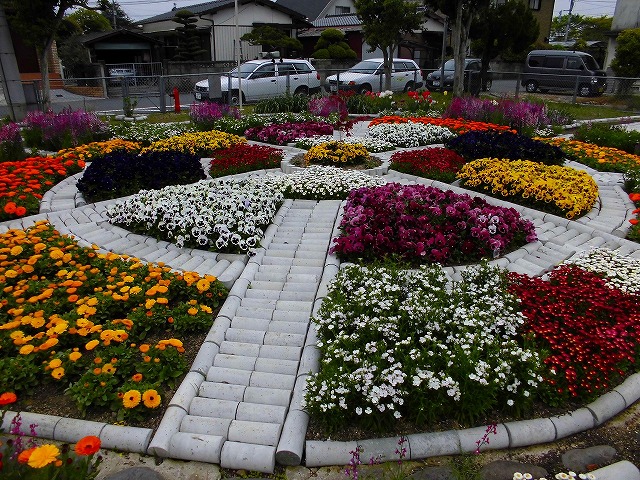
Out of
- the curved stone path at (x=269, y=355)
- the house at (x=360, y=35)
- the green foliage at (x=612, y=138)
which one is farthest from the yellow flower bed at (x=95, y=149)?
the house at (x=360, y=35)

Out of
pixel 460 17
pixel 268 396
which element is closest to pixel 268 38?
pixel 460 17

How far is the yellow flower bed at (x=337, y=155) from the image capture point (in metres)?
9.30

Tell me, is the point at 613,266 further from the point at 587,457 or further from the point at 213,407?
the point at 213,407

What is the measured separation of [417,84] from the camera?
23266mm

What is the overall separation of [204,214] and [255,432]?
339 centimetres

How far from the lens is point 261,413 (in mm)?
3650

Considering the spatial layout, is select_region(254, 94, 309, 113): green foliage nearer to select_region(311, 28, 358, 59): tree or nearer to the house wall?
select_region(311, 28, 358, 59): tree

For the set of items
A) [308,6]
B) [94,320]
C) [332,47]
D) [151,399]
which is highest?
[308,6]

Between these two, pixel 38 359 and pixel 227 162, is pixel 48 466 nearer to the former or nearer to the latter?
pixel 38 359

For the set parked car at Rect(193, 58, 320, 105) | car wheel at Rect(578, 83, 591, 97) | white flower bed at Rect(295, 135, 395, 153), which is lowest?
white flower bed at Rect(295, 135, 395, 153)

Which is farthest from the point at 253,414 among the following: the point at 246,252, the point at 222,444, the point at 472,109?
the point at 472,109

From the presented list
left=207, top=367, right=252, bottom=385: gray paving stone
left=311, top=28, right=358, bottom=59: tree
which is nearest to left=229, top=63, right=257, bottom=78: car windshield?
left=311, top=28, right=358, bottom=59: tree

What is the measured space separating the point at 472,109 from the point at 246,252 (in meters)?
10.4

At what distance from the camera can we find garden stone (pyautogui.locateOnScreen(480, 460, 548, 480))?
3.14 meters
